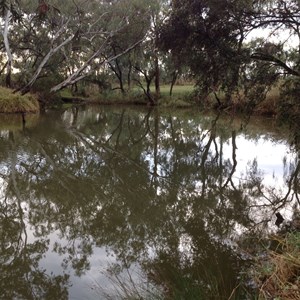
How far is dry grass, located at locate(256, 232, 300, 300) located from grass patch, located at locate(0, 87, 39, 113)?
2007 centimetres

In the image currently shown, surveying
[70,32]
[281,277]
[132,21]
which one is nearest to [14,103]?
[70,32]

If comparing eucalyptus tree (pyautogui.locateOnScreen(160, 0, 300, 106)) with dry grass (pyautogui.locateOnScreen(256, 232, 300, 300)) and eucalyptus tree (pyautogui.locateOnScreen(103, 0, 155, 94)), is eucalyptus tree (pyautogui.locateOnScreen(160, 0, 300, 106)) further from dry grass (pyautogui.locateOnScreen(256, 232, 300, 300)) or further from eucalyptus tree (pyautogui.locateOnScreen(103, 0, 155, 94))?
eucalyptus tree (pyautogui.locateOnScreen(103, 0, 155, 94))

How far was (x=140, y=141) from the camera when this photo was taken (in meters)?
14.1

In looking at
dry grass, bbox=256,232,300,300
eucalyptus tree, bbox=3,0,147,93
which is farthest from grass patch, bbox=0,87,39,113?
dry grass, bbox=256,232,300,300

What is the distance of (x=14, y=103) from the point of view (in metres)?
21.7

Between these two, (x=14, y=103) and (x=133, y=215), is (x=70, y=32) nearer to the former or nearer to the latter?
(x=14, y=103)

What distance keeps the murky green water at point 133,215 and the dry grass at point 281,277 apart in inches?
15.8

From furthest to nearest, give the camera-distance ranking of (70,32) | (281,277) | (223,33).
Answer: (70,32), (223,33), (281,277)

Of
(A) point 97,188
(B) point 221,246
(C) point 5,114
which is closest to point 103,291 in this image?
(B) point 221,246

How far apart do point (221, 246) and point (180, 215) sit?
1285 mm

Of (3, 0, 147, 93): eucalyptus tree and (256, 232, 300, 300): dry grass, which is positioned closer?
(256, 232, 300, 300): dry grass

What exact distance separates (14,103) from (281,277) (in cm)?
2068

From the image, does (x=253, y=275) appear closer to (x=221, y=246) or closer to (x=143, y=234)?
(x=221, y=246)

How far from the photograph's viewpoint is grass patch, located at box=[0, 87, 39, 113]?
2145 cm
